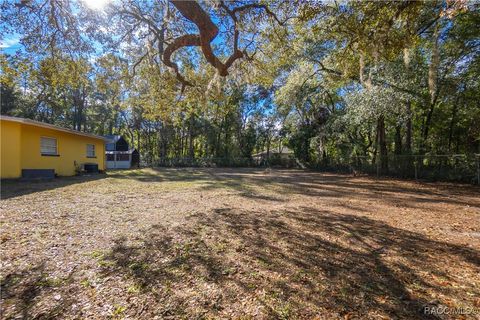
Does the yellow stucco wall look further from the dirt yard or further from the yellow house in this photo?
the dirt yard

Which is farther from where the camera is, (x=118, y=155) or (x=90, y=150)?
(x=118, y=155)

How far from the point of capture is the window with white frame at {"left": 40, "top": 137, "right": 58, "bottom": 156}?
1086cm

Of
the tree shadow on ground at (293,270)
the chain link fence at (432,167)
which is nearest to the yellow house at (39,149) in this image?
the tree shadow on ground at (293,270)

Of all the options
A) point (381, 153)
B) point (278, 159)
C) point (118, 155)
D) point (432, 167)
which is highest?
point (118, 155)

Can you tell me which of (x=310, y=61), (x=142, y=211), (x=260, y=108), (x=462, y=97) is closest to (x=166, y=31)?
(x=142, y=211)

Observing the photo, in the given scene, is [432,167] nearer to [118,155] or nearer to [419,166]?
[419,166]

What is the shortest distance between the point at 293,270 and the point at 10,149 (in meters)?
11.6

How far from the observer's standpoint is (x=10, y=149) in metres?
9.40

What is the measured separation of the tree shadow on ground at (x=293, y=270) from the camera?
200 cm

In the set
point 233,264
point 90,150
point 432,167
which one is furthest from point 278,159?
point 233,264

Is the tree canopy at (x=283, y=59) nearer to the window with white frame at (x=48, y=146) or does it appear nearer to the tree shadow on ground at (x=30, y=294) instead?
the window with white frame at (x=48, y=146)

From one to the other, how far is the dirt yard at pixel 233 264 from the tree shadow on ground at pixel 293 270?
13mm

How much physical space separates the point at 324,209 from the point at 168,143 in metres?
32.7

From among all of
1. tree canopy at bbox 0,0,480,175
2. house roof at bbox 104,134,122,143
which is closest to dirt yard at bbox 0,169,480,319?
tree canopy at bbox 0,0,480,175
